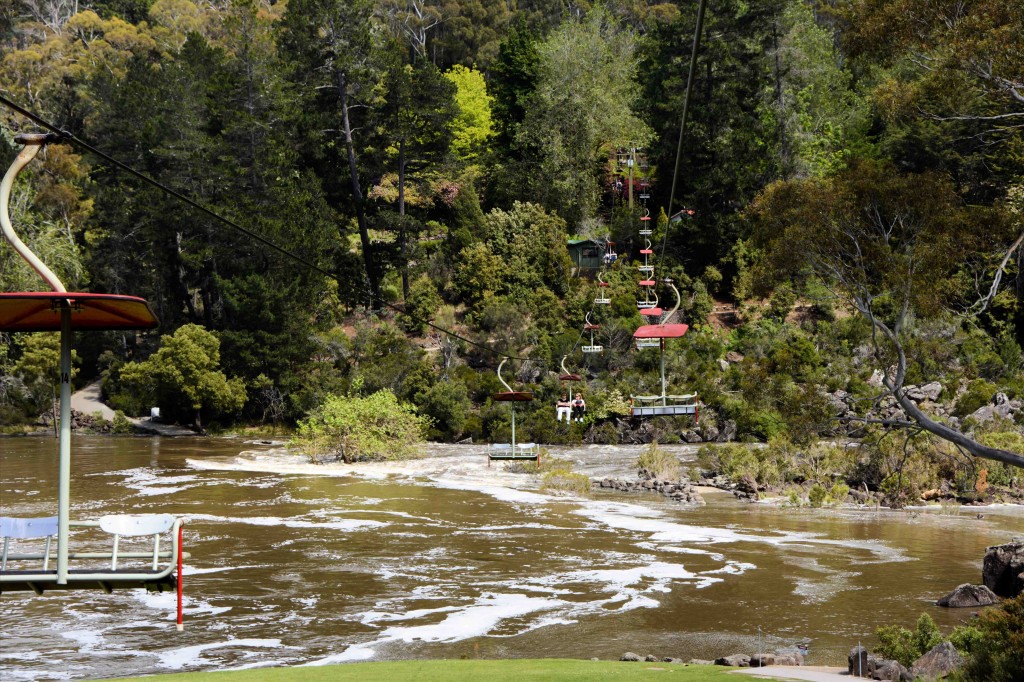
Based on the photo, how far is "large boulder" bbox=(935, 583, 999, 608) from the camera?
18.2 metres

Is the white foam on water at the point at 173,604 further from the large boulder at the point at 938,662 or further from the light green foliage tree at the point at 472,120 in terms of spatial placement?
the light green foliage tree at the point at 472,120

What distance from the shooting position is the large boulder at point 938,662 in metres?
13.0

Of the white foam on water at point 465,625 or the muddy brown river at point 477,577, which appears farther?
the muddy brown river at point 477,577

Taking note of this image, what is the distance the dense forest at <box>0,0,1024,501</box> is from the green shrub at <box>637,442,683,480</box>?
753 cm

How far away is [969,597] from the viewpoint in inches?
721

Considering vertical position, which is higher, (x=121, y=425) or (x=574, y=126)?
(x=574, y=126)

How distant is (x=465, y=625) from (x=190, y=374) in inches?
1457

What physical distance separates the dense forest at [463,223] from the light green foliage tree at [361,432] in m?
5.70

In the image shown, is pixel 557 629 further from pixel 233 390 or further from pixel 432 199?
pixel 432 199

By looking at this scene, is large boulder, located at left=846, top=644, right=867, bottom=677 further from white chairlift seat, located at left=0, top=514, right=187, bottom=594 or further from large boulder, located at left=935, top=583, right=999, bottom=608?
white chairlift seat, located at left=0, top=514, right=187, bottom=594

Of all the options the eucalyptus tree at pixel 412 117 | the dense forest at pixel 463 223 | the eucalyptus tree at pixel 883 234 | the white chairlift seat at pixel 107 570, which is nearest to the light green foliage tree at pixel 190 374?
the dense forest at pixel 463 223

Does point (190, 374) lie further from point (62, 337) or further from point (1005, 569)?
point (62, 337)

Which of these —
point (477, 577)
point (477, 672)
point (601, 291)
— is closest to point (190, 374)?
point (601, 291)

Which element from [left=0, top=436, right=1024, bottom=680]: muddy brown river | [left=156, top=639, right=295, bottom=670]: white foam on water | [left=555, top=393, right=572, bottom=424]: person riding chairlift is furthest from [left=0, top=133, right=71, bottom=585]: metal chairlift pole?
[left=555, top=393, right=572, bottom=424]: person riding chairlift
